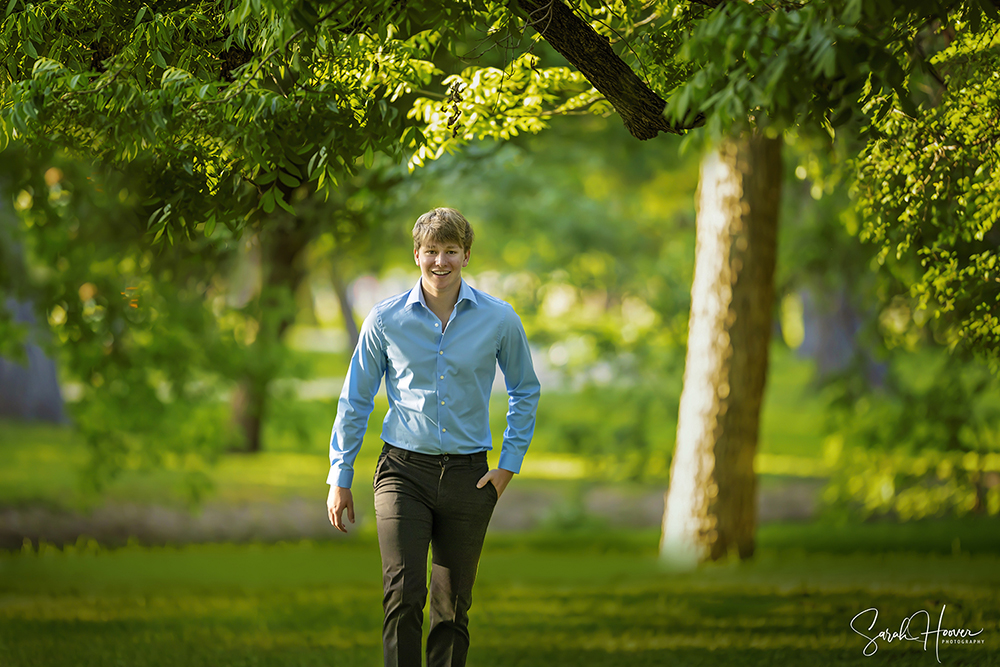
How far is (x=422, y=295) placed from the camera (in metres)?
3.71

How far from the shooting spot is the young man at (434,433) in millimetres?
3598

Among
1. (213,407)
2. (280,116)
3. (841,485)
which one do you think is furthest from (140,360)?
(841,485)

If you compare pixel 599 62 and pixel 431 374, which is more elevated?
pixel 599 62

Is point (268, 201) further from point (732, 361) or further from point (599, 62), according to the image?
point (732, 361)

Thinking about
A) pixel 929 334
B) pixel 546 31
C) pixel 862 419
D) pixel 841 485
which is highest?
pixel 546 31

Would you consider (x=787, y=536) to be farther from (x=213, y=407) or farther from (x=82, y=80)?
(x=82, y=80)

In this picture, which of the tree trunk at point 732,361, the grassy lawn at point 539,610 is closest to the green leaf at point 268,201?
the grassy lawn at point 539,610

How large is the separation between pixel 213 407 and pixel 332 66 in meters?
7.13

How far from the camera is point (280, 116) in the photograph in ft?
12.0

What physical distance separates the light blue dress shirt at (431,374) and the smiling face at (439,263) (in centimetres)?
8

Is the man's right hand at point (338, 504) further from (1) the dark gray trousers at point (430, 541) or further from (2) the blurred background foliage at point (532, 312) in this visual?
(2) the blurred background foliage at point (532, 312)

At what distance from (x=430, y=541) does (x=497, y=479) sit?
0.37 metres

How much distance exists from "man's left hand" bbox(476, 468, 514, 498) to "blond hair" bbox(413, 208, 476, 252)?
0.91m

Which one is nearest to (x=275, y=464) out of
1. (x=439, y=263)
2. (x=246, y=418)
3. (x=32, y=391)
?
(x=246, y=418)
